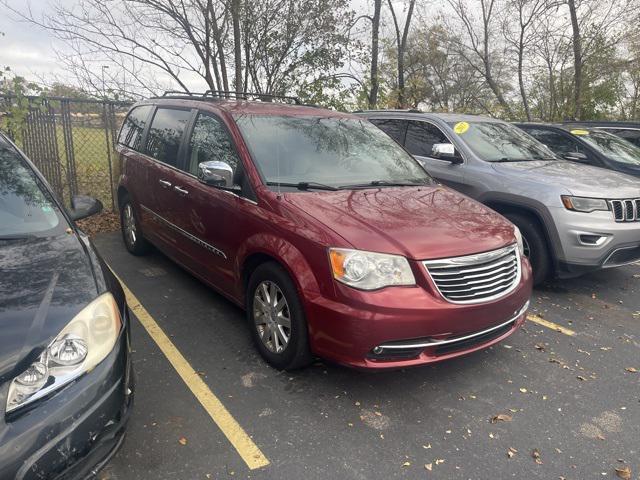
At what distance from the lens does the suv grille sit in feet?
15.4

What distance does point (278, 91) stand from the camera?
401 inches

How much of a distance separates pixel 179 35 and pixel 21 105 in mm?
3478

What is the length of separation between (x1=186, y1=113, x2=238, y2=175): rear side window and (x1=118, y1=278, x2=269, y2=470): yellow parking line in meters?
1.34

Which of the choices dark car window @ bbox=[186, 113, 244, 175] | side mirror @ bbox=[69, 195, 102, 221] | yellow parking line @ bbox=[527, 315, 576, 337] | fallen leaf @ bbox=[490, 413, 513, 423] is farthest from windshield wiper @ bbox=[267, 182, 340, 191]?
yellow parking line @ bbox=[527, 315, 576, 337]

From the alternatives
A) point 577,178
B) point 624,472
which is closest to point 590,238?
point 577,178

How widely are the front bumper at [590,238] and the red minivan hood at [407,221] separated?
1445mm

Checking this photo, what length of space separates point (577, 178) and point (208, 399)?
420 cm

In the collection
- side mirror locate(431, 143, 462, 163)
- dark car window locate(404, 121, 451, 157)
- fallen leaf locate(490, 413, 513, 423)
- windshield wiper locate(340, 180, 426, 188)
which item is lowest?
fallen leaf locate(490, 413, 513, 423)

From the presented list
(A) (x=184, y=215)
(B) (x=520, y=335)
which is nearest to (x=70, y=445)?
(A) (x=184, y=215)

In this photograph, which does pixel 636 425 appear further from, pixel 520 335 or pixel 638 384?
pixel 520 335

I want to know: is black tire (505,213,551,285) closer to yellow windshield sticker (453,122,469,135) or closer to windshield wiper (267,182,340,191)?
yellow windshield sticker (453,122,469,135)

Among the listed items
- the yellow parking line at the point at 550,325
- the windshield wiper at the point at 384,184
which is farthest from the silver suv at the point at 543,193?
the windshield wiper at the point at 384,184

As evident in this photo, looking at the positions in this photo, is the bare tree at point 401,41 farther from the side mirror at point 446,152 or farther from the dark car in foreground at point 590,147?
the side mirror at point 446,152

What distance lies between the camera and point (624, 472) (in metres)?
2.50
